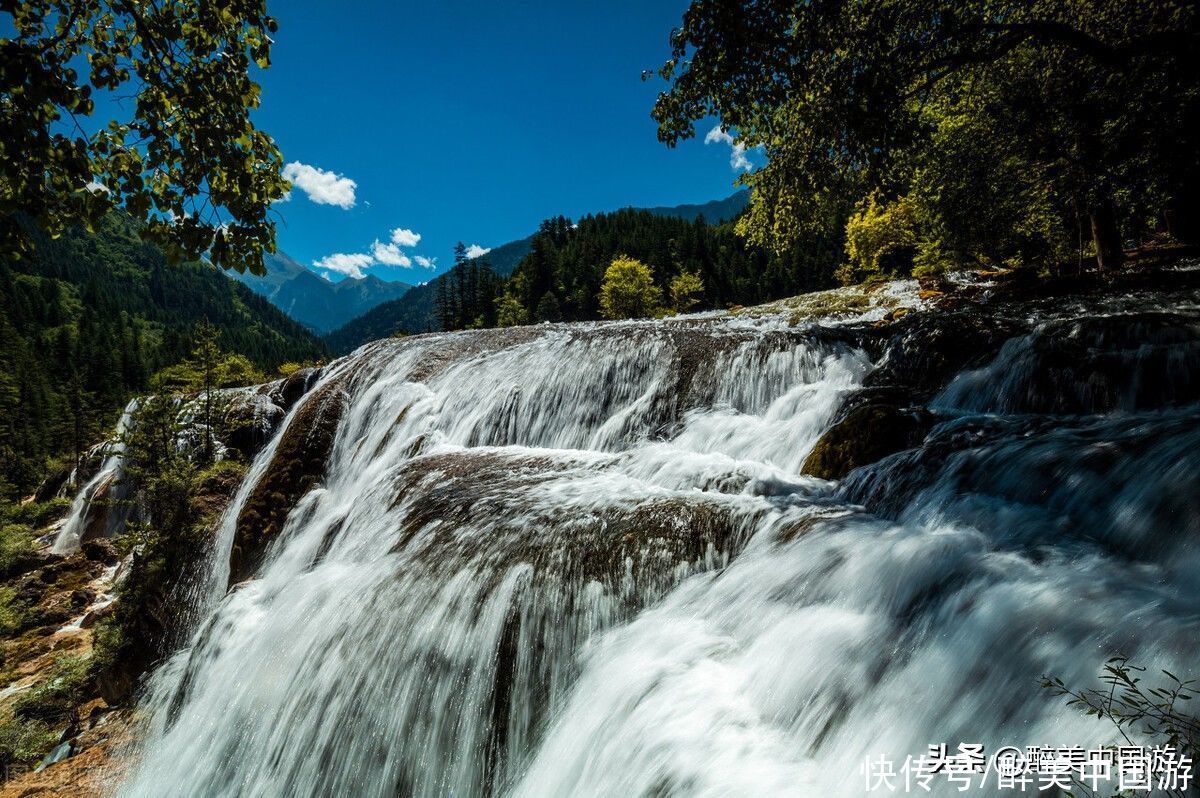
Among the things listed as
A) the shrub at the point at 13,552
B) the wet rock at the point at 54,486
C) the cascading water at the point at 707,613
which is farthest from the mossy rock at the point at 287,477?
the wet rock at the point at 54,486

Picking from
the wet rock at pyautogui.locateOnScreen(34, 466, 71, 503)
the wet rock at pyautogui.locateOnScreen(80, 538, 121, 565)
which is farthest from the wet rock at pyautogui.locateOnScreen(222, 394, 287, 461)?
the wet rock at pyautogui.locateOnScreen(34, 466, 71, 503)

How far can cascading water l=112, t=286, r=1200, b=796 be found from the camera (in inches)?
117

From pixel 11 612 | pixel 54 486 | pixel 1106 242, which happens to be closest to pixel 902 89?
pixel 1106 242

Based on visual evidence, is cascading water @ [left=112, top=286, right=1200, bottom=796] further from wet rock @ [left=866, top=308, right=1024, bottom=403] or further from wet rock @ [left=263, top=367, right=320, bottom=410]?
wet rock @ [left=263, top=367, right=320, bottom=410]

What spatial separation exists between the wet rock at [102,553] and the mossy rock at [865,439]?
2201 centimetres

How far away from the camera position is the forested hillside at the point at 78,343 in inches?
2213

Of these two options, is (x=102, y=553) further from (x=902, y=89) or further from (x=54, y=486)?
(x=902, y=89)

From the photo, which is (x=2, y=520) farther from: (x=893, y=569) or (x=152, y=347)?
(x=152, y=347)

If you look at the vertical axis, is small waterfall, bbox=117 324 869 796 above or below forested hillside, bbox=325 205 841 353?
below

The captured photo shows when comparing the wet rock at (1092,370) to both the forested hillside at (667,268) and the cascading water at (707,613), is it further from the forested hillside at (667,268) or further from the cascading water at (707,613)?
the forested hillside at (667,268)

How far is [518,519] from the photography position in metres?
6.20

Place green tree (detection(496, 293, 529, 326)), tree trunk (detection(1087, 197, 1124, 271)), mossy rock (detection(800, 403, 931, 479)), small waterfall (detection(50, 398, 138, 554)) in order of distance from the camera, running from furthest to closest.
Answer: green tree (detection(496, 293, 529, 326)) → small waterfall (detection(50, 398, 138, 554)) → tree trunk (detection(1087, 197, 1124, 271)) → mossy rock (detection(800, 403, 931, 479))

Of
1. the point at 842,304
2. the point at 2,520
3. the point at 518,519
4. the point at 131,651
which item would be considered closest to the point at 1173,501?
the point at 518,519

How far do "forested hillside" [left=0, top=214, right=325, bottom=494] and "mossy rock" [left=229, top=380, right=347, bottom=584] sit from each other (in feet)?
15.1
